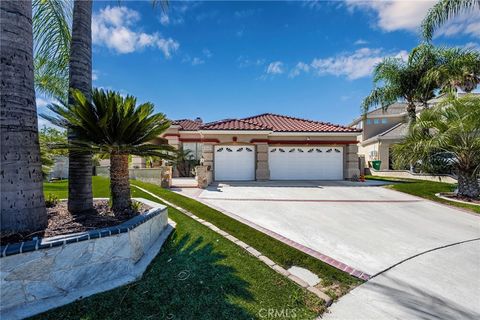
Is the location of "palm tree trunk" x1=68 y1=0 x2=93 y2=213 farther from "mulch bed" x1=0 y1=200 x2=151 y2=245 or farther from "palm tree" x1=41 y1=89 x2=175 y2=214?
"palm tree" x1=41 y1=89 x2=175 y2=214

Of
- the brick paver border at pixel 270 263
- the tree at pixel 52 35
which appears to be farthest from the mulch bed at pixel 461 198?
the tree at pixel 52 35

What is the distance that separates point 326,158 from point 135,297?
17.0 m

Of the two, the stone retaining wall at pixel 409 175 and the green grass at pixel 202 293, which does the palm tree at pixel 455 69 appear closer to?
the stone retaining wall at pixel 409 175

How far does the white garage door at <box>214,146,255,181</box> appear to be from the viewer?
56.3 ft

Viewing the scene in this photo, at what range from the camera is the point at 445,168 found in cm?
1197

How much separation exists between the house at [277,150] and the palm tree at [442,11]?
858 cm

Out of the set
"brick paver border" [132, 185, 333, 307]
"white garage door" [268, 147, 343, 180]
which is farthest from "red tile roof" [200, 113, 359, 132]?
"brick paver border" [132, 185, 333, 307]

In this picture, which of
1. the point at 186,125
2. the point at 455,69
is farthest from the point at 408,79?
the point at 186,125

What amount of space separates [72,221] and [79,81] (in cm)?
296

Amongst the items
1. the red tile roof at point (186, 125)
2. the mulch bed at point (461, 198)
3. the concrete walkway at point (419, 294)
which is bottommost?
the concrete walkway at point (419, 294)

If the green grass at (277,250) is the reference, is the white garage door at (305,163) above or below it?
above

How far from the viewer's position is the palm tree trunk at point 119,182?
17.5 feet

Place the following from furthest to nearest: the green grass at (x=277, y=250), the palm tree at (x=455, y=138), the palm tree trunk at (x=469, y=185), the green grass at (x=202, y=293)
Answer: the palm tree trunk at (x=469, y=185)
the palm tree at (x=455, y=138)
the green grass at (x=277, y=250)
the green grass at (x=202, y=293)

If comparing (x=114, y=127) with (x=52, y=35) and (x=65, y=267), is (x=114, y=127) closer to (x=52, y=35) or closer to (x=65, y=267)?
(x=65, y=267)
